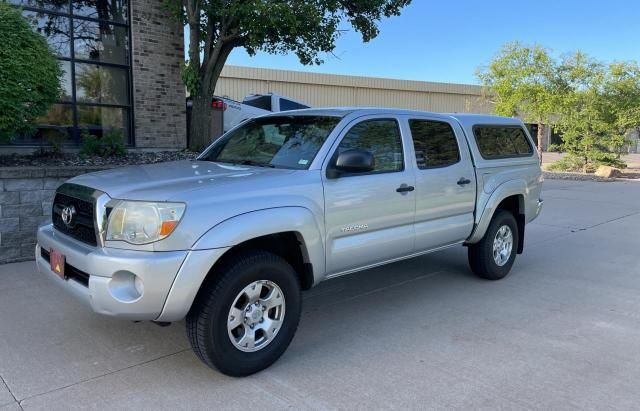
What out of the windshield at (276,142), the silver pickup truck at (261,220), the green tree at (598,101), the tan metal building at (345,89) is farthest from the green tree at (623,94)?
the windshield at (276,142)

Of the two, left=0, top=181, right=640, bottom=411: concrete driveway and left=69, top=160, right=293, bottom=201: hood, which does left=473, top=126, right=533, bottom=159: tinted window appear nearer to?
left=0, top=181, right=640, bottom=411: concrete driveway

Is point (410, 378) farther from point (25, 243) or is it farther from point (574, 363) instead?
point (25, 243)

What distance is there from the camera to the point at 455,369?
3.64 m

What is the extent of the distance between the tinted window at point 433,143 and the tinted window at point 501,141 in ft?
1.59

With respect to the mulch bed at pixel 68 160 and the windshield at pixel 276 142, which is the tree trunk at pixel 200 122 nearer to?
the mulch bed at pixel 68 160

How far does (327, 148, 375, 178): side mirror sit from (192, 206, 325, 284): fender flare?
420mm

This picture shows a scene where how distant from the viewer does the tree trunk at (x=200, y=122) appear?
30.6 feet

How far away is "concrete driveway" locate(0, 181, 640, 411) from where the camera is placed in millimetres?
3246

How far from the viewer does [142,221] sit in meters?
3.20

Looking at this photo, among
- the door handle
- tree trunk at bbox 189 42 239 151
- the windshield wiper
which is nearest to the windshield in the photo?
the windshield wiper

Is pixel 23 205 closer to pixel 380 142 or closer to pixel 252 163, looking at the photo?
pixel 252 163

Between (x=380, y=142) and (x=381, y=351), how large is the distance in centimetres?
175

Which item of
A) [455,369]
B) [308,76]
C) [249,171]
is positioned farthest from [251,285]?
[308,76]

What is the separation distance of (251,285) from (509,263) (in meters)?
3.68
